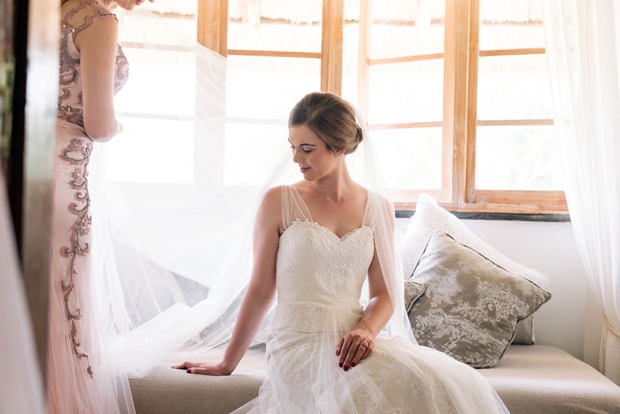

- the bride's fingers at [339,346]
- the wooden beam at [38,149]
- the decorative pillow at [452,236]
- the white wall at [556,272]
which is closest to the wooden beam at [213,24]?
the decorative pillow at [452,236]

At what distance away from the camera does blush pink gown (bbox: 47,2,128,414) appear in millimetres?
1653

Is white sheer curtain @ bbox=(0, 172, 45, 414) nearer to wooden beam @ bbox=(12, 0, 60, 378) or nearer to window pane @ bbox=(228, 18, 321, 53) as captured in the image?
wooden beam @ bbox=(12, 0, 60, 378)

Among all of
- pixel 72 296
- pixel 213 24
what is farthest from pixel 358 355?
pixel 213 24

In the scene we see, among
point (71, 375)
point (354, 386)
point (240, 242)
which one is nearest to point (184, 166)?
point (240, 242)

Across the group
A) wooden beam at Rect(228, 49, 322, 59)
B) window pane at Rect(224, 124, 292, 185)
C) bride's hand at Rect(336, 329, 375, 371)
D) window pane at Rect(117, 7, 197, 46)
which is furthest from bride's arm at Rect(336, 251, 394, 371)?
wooden beam at Rect(228, 49, 322, 59)

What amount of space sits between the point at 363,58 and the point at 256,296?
177 centimetres

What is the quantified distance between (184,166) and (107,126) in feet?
1.77

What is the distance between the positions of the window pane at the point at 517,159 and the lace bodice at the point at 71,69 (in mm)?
2087

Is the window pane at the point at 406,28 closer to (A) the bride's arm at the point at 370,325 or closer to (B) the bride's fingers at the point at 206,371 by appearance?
(A) the bride's arm at the point at 370,325

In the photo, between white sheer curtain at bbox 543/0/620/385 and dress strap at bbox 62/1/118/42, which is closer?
dress strap at bbox 62/1/118/42

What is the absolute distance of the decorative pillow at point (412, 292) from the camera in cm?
243

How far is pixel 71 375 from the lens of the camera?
5.48 feet

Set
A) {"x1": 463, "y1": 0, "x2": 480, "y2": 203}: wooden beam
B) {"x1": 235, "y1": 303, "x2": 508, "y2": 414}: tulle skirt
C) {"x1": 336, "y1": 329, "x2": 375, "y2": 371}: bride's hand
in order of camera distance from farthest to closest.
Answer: {"x1": 463, "y1": 0, "x2": 480, "y2": 203}: wooden beam
{"x1": 336, "y1": 329, "x2": 375, "y2": 371}: bride's hand
{"x1": 235, "y1": 303, "x2": 508, "y2": 414}: tulle skirt

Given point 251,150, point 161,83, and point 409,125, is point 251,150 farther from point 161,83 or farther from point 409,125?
point 409,125
